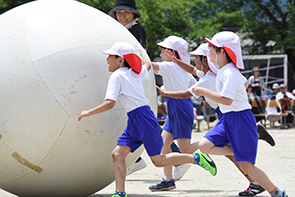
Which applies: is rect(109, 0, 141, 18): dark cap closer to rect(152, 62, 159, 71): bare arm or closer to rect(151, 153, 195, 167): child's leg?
rect(152, 62, 159, 71): bare arm

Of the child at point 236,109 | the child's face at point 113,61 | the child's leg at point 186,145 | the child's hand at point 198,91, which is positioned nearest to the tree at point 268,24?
the child's leg at point 186,145

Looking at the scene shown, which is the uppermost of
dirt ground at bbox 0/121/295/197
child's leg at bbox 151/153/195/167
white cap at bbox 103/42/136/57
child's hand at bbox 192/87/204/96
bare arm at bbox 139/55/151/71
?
white cap at bbox 103/42/136/57

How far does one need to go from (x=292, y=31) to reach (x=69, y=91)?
64.8 feet

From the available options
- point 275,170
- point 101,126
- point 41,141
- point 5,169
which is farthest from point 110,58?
point 275,170

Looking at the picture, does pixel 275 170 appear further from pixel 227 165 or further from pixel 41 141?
pixel 41 141

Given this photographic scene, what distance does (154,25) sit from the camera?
22.7 meters

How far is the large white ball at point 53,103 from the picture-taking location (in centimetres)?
432

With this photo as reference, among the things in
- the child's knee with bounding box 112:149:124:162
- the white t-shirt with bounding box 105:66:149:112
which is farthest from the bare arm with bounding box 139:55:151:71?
the child's knee with bounding box 112:149:124:162

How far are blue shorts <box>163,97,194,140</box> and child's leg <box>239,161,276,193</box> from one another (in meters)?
1.37

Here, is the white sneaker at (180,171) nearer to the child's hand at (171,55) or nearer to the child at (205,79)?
the child at (205,79)

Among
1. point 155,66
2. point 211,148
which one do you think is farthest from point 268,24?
point 211,148

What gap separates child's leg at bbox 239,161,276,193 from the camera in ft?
14.5

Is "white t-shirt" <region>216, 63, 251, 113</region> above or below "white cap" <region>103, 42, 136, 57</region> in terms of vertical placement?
Result: below

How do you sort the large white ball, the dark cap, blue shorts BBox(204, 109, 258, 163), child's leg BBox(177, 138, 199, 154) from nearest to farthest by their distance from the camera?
the large white ball
blue shorts BBox(204, 109, 258, 163)
child's leg BBox(177, 138, 199, 154)
the dark cap
